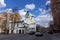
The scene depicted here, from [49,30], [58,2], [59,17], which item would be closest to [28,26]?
[49,30]

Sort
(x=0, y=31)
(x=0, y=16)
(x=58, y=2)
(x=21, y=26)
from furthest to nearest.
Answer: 1. (x=21, y=26)
2. (x=0, y=31)
3. (x=0, y=16)
4. (x=58, y=2)

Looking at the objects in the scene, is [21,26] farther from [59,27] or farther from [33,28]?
[59,27]

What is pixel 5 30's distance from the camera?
31484 millimetres

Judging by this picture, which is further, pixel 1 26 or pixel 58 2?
pixel 1 26

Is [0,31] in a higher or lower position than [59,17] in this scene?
lower

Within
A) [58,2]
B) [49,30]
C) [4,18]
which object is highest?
[58,2]

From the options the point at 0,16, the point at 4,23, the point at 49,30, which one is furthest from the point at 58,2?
the point at 49,30

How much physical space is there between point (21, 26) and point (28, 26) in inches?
166

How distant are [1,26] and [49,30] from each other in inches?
569

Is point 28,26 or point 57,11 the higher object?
point 57,11

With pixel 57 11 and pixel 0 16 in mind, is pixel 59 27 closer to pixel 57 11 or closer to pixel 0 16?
pixel 57 11

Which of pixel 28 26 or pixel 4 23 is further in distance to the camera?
pixel 28 26

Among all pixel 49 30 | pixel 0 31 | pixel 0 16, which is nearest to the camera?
pixel 0 16

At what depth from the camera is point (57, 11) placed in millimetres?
28734
